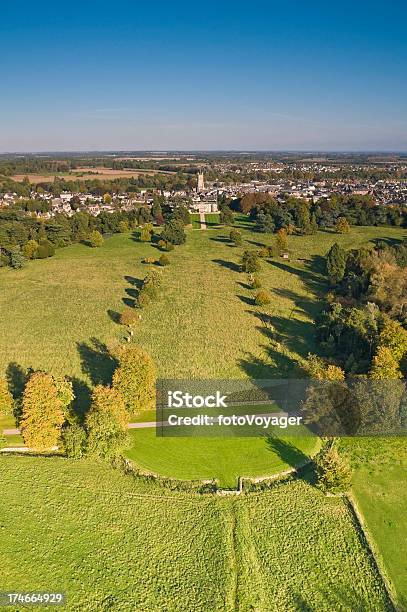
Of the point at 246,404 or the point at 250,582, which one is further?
the point at 246,404

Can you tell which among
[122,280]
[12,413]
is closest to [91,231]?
[122,280]

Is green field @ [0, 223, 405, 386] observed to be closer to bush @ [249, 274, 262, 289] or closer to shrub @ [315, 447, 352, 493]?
bush @ [249, 274, 262, 289]

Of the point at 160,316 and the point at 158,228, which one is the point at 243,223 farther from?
the point at 160,316

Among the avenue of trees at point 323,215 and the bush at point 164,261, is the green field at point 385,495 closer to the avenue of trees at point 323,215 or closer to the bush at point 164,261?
the bush at point 164,261

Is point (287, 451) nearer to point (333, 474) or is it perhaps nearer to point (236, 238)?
point (333, 474)

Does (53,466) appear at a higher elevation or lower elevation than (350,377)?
lower

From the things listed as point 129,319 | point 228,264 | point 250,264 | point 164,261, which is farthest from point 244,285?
point 129,319

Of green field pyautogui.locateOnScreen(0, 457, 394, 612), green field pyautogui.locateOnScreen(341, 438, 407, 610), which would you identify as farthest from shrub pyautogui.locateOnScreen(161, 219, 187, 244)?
green field pyautogui.locateOnScreen(0, 457, 394, 612)

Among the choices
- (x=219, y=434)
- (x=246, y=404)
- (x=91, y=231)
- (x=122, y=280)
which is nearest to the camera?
(x=219, y=434)
